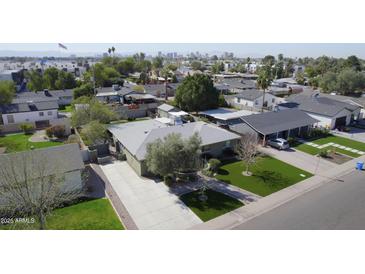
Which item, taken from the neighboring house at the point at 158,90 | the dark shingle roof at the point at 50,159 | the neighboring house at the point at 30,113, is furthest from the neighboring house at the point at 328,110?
the neighboring house at the point at 30,113

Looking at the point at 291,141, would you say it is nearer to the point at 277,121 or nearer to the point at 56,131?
the point at 277,121

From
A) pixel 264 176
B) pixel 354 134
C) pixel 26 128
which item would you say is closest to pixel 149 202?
pixel 264 176

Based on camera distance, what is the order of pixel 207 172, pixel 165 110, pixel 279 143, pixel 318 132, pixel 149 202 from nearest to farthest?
pixel 149 202 → pixel 207 172 → pixel 279 143 → pixel 318 132 → pixel 165 110

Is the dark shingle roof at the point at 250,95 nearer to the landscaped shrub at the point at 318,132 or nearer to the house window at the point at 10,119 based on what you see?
the landscaped shrub at the point at 318,132

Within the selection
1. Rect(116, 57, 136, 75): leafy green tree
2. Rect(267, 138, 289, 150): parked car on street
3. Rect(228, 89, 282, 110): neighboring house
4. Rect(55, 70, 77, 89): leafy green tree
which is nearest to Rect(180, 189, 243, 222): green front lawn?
Rect(267, 138, 289, 150): parked car on street

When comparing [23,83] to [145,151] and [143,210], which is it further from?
[143,210]
